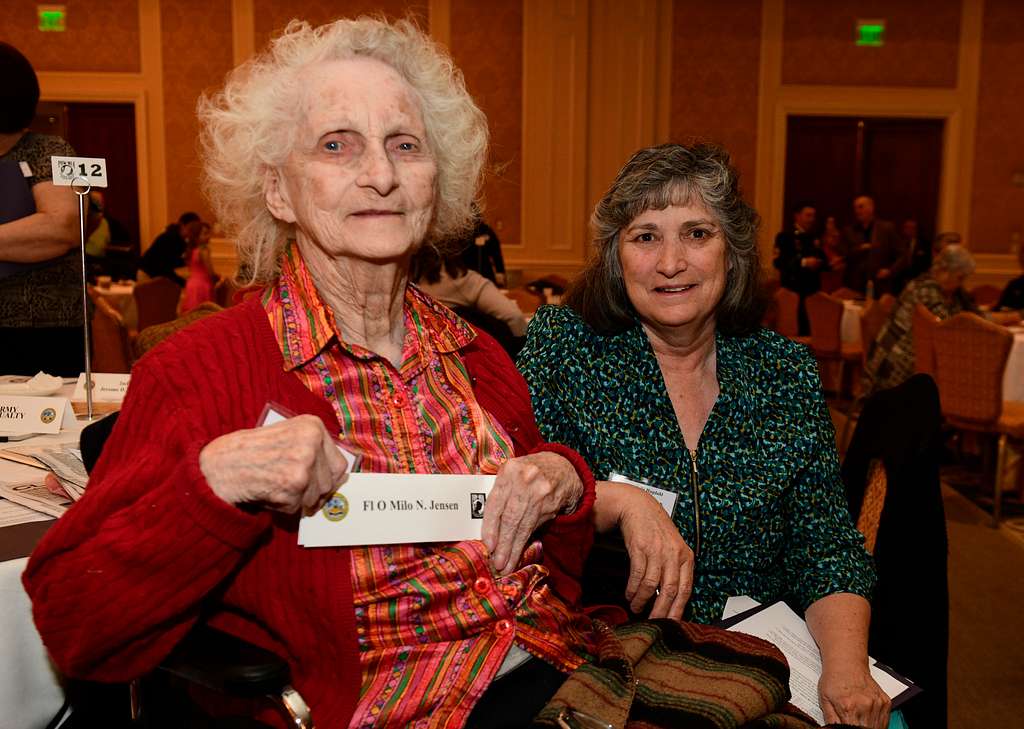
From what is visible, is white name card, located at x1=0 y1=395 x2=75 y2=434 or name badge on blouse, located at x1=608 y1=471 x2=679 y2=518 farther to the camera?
white name card, located at x1=0 y1=395 x2=75 y2=434

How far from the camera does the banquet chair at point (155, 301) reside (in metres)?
6.30

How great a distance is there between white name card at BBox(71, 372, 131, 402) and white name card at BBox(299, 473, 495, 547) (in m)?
1.25

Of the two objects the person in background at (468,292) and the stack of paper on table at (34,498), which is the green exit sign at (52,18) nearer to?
the person in background at (468,292)

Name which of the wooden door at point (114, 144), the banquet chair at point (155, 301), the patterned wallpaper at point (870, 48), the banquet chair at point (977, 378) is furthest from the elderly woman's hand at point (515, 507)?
the wooden door at point (114, 144)

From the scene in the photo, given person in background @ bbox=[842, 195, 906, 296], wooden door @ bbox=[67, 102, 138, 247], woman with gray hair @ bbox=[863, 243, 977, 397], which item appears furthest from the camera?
wooden door @ bbox=[67, 102, 138, 247]

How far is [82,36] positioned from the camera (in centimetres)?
1027

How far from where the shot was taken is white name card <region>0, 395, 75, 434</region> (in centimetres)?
203

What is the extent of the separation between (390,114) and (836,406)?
6.73 metres

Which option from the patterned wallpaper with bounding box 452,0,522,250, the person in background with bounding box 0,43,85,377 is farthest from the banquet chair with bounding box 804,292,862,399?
the person in background with bounding box 0,43,85,377

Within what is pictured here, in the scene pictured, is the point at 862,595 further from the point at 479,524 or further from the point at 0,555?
the point at 0,555

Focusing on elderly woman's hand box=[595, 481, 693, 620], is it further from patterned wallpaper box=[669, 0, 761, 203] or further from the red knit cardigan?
patterned wallpaper box=[669, 0, 761, 203]

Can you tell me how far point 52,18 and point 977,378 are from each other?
A: 1019 cm

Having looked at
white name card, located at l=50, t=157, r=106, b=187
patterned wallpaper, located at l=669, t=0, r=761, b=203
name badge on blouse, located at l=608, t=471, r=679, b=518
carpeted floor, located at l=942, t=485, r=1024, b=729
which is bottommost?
carpeted floor, located at l=942, t=485, r=1024, b=729

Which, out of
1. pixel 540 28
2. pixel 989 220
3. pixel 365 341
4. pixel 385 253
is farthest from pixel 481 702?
pixel 989 220
